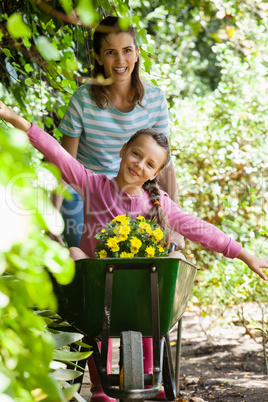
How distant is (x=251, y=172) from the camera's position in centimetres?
517

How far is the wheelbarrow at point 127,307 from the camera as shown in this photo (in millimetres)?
1686

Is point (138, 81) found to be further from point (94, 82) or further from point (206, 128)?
point (206, 128)

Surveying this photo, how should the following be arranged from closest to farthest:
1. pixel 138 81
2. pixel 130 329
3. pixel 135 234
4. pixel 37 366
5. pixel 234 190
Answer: pixel 37 366
pixel 130 329
pixel 135 234
pixel 138 81
pixel 234 190

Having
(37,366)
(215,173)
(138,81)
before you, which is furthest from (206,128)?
(37,366)

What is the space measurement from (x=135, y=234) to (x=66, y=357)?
22.1 inches

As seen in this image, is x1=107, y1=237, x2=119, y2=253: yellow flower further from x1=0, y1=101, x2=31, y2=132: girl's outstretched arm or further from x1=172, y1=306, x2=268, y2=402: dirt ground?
x1=172, y1=306, x2=268, y2=402: dirt ground

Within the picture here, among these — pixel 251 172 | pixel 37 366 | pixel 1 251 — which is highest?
pixel 1 251

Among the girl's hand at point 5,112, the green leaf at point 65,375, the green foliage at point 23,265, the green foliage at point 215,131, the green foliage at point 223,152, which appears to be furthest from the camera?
the green foliage at point 223,152

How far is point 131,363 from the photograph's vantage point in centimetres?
167

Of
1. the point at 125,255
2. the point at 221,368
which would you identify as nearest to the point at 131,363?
the point at 125,255

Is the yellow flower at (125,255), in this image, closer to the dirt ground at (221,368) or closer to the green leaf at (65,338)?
the green leaf at (65,338)

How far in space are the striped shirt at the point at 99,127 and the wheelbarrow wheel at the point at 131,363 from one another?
974 millimetres

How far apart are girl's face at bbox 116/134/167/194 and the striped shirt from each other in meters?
0.19

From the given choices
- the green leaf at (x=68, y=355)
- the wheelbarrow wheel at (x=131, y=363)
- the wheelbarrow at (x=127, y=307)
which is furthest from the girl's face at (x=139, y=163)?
the green leaf at (x=68, y=355)
